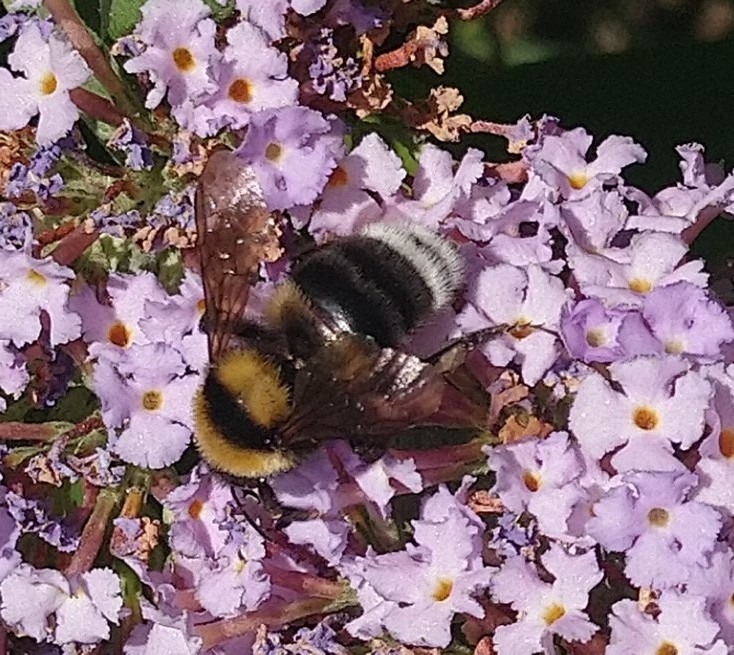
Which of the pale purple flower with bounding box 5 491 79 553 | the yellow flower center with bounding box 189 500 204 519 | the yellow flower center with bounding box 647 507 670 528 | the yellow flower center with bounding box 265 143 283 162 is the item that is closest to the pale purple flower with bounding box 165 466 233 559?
the yellow flower center with bounding box 189 500 204 519

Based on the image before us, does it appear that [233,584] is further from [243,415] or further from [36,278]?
[36,278]

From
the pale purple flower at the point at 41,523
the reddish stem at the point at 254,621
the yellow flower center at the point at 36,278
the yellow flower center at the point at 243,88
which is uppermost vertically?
the yellow flower center at the point at 243,88

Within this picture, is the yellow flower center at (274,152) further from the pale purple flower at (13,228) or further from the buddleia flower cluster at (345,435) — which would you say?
the pale purple flower at (13,228)

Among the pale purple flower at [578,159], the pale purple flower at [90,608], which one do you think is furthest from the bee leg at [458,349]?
the pale purple flower at [90,608]

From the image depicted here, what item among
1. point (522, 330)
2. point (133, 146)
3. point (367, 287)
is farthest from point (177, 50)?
point (522, 330)

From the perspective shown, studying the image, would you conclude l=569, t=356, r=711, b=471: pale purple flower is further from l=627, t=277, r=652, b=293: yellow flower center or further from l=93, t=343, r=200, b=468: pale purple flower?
l=93, t=343, r=200, b=468: pale purple flower
